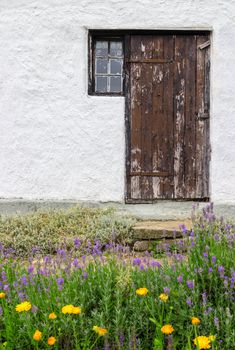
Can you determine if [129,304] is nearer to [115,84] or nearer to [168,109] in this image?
[168,109]

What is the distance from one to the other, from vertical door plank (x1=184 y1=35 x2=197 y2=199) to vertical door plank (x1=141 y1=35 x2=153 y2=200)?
18.7 inches

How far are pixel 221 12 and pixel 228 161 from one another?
6.37 feet

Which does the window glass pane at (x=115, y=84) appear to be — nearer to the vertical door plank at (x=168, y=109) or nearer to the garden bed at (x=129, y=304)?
the vertical door plank at (x=168, y=109)

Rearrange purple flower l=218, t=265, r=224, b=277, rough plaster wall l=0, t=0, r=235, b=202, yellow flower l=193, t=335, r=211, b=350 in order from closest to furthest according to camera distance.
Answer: yellow flower l=193, t=335, r=211, b=350, purple flower l=218, t=265, r=224, b=277, rough plaster wall l=0, t=0, r=235, b=202

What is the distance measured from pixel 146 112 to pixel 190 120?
591mm

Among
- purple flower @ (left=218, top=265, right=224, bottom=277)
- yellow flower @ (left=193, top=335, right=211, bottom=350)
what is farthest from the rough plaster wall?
yellow flower @ (left=193, top=335, right=211, bottom=350)

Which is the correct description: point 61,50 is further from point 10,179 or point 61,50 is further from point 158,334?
point 158,334

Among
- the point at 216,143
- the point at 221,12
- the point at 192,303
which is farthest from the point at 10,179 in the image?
the point at 192,303

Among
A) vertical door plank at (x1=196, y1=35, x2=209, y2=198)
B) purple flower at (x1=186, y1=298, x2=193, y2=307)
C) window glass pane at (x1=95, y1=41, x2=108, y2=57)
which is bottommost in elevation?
purple flower at (x1=186, y1=298, x2=193, y2=307)

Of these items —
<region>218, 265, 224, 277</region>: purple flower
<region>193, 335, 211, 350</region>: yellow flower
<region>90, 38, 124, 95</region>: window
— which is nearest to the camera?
<region>193, 335, 211, 350</region>: yellow flower

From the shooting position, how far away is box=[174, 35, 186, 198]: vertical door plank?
7258 millimetres

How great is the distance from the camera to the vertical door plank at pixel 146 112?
7.25 m

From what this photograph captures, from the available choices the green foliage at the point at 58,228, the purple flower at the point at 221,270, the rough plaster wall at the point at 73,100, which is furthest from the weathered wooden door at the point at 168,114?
the purple flower at the point at 221,270

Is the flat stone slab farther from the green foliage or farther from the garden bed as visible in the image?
the garden bed
